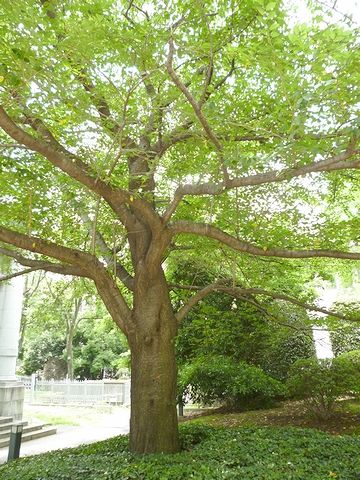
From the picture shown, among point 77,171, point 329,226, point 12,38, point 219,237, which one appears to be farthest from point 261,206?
point 12,38

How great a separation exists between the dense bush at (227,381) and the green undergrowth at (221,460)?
2932 mm

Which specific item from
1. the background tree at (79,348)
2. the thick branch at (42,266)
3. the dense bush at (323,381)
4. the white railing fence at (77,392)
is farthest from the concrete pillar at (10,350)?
the background tree at (79,348)

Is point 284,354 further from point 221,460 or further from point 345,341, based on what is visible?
point 221,460

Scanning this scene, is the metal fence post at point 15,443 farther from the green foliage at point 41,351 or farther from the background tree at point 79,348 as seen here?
the green foliage at point 41,351

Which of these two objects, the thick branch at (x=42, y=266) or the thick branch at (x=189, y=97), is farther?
the thick branch at (x=42, y=266)

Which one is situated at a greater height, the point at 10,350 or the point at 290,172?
the point at 290,172

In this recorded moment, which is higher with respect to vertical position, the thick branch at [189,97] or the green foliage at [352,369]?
the thick branch at [189,97]

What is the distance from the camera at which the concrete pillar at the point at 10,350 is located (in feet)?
38.3

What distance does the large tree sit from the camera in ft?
14.2

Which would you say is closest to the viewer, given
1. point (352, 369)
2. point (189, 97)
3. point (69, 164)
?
point (189, 97)

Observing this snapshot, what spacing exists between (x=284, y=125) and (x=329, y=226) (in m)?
2.76

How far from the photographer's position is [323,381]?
792 centimetres

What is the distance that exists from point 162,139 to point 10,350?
29.6 feet

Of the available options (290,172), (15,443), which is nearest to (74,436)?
(15,443)
